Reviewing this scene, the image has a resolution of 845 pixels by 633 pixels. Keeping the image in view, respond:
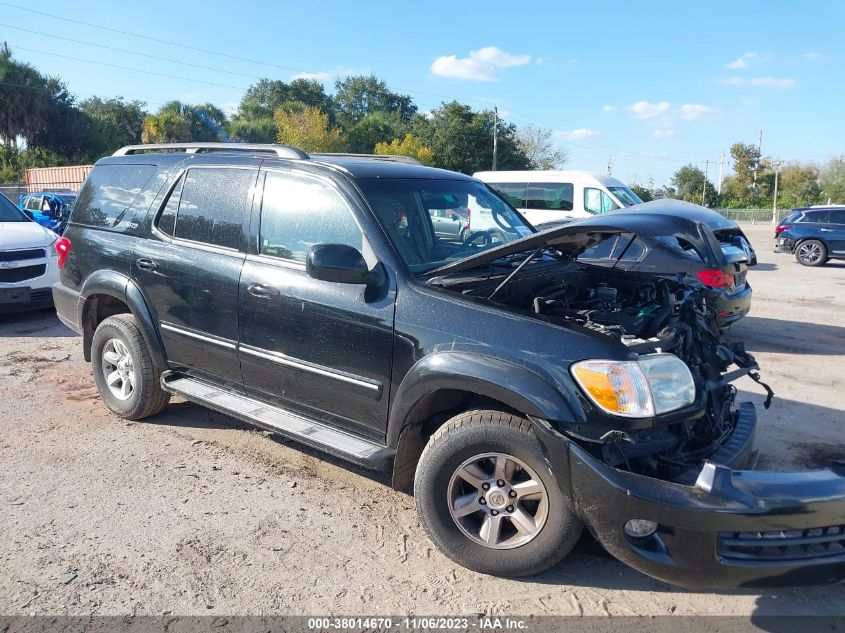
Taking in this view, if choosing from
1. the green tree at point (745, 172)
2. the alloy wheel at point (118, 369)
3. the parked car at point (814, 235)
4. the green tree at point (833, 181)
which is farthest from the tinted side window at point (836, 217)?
the green tree at point (833, 181)

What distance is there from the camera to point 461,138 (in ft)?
163

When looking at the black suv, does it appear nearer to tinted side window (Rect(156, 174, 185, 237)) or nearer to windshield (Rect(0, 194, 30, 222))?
tinted side window (Rect(156, 174, 185, 237))

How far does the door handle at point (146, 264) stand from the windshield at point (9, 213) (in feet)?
18.5

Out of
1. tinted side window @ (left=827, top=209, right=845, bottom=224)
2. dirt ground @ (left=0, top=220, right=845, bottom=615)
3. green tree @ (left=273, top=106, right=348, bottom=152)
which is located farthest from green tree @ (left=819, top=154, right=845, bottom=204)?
dirt ground @ (left=0, top=220, right=845, bottom=615)

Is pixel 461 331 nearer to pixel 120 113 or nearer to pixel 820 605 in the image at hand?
pixel 820 605

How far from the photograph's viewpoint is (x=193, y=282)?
4227 mm

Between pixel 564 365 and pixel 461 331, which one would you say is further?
pixel 461 331

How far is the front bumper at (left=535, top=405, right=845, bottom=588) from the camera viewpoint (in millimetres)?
2471

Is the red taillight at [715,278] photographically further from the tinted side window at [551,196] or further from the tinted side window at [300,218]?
the tinted side window at [551,196]

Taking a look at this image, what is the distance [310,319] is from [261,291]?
17.6 inches

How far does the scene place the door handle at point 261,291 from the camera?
12.5 ft

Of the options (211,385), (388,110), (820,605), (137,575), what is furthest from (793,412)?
(388,110)

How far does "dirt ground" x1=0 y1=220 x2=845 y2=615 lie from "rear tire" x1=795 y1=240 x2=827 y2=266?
13471 millimetres

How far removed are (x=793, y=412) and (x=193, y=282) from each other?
15.9ft
